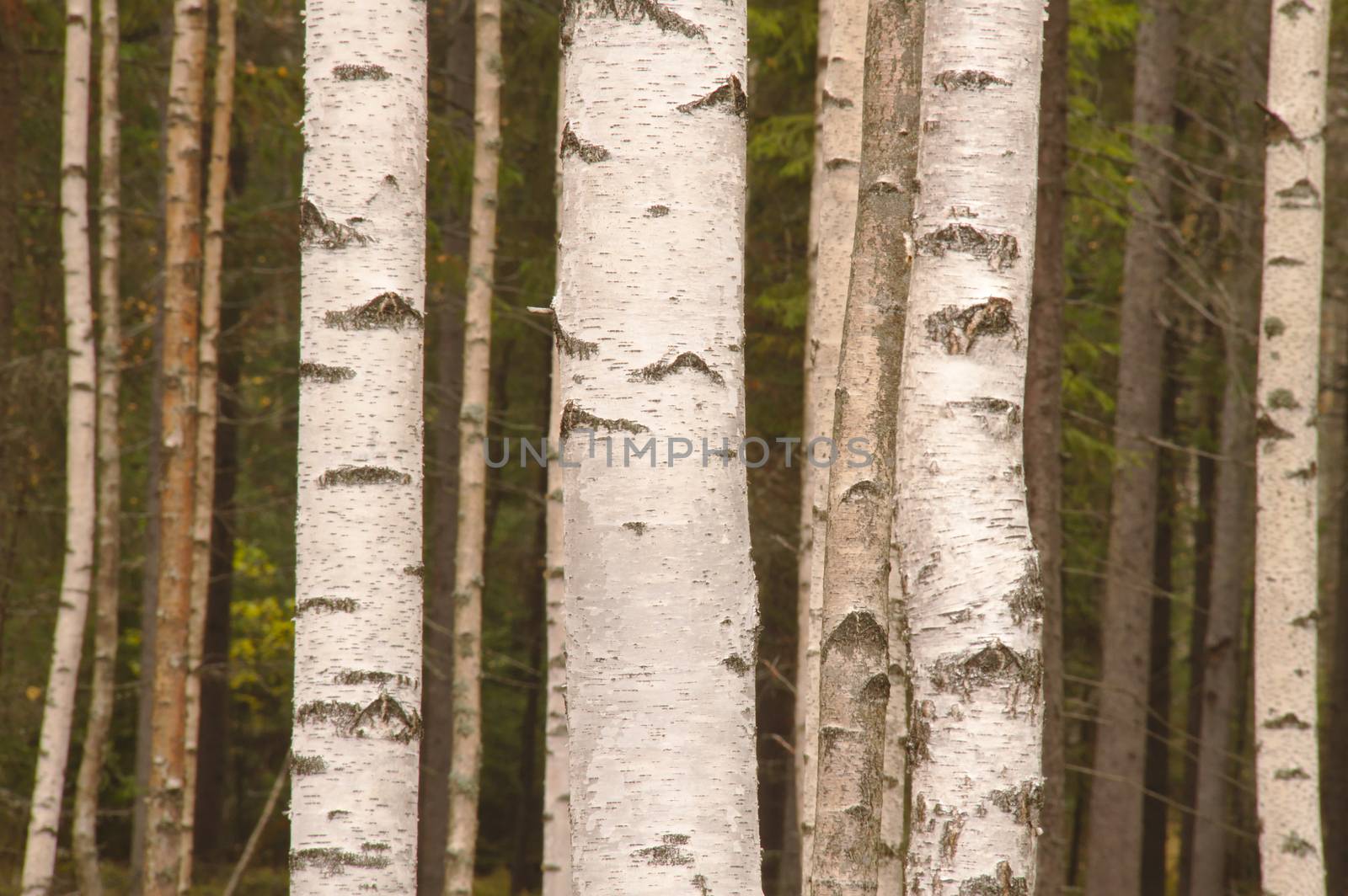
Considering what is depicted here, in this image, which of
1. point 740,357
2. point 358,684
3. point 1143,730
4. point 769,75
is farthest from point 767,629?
point 740,357

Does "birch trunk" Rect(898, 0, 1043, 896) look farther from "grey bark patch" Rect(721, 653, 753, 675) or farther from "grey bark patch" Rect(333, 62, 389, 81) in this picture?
"grey bark patch" Rect(333, 62, 389, 81)

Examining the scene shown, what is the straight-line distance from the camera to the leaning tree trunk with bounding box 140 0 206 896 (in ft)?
20.5

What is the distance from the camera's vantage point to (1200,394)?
15062 mm

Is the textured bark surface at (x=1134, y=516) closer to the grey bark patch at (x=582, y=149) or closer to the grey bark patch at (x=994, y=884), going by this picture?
the grey bark patch at (x=994, y=884)

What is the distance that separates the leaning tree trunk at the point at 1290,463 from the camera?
4777 mm

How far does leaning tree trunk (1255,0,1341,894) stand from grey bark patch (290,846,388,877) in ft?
12.3

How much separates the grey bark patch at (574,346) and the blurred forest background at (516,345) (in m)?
4.76

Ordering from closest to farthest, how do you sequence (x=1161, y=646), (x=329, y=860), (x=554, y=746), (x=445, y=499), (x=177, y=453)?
(x=329, y=860), (x=554, y=746), (x=177, y=453), (x=445, y=499), (x=1161, y=646)

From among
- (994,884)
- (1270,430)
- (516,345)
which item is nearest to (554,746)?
(1270,430)

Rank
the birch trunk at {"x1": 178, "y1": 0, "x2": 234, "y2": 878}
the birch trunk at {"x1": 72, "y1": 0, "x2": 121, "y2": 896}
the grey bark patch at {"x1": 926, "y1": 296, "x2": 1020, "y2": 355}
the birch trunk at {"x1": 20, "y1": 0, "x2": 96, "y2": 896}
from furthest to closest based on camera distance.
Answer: the birch trunk at {"x1": 178, "y1": 0, "x2": 234, "y2": 878} → the birch trunk at {"x1": 72, "y1": 0, "x2": 121, "y2": 896} → the birch trunk at {"x1": 20, "y1": 0, "x2": 96, "y2": 896} → the grey bark patch at {"x1": 926, "y1": 296, "x2": 1020, "y2": 355}

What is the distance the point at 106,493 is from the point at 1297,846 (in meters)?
6.28

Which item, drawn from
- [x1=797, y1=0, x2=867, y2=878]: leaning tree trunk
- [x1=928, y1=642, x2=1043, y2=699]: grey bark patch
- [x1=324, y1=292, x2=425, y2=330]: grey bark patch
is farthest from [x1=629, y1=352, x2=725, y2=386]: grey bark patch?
[x1=797, y1=0, x2=867, y2=878]: leaning tree trunk

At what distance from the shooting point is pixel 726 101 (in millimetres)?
1705

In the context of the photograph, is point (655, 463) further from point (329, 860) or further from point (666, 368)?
point (329, 860)
